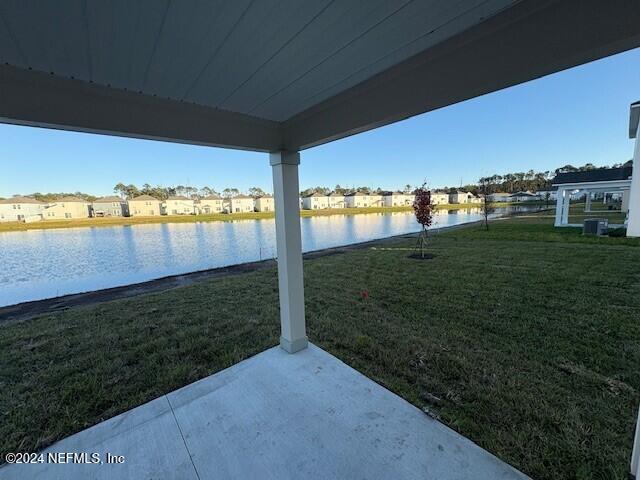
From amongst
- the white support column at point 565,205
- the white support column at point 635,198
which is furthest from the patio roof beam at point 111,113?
the white support column at point 565,205

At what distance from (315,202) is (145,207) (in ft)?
79.7

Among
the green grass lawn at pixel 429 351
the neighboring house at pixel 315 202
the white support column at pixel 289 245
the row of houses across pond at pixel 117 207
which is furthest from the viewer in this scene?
the neighboring house at pixel 315 202

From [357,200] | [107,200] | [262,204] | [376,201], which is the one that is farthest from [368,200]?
[107,200]

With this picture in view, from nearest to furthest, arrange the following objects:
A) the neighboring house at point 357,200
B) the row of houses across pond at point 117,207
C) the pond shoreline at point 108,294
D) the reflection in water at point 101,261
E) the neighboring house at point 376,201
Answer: the pond shoreline at point 108,294 → the reflection in water at point 101,261 → the row of houses across pond at point 117,207 → the neighboring house at point 357,200 → the neighboring house at point 376,201

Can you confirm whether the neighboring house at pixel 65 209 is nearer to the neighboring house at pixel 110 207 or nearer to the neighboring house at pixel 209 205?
the neighboring house at pixel 110 207

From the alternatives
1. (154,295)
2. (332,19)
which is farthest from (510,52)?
(154,295)

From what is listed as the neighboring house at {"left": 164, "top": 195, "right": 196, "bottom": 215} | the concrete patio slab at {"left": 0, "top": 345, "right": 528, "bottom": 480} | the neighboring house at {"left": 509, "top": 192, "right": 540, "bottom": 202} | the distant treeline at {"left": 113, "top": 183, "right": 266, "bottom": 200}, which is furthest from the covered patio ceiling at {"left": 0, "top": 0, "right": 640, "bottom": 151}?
the distant treeline at {"left": 113, "top": 183, "right": 266, "bottom": 200}

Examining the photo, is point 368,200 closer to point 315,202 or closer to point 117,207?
point 315,202

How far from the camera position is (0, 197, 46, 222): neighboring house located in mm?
25844

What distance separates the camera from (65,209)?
1192 inches

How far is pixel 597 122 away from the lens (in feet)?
28.7

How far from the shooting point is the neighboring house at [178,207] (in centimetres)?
3725

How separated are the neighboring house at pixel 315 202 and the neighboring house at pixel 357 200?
12.8 ft

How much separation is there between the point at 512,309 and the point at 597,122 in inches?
383
